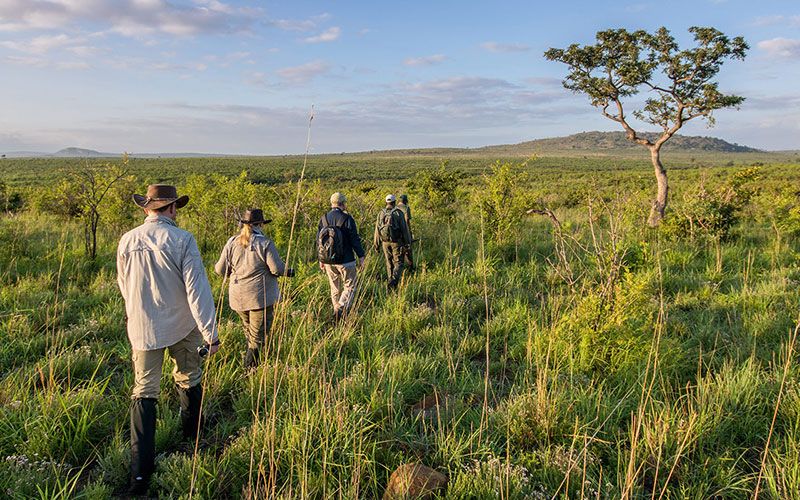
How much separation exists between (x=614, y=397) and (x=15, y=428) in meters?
4.41

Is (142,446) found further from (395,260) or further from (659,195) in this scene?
(659,195)

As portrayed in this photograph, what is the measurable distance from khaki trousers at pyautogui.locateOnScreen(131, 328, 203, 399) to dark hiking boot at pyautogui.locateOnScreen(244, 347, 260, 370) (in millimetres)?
1066

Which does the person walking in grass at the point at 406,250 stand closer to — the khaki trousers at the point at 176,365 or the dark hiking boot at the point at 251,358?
the dark hiking boot at the point at 251,358

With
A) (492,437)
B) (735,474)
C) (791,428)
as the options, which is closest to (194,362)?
(492,437)

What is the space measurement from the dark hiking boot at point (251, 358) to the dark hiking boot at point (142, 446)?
143 cm

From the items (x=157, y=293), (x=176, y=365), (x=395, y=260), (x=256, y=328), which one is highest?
(x=157, y=293)

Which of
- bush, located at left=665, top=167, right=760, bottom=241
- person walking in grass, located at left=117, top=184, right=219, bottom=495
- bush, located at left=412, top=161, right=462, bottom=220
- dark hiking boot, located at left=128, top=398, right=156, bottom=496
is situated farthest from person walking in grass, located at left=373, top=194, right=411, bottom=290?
bush, located at left=665, top=167, right=760, bottom=241

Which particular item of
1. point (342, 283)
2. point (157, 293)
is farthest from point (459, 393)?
point (342, 283)

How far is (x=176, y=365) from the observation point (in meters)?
3.31

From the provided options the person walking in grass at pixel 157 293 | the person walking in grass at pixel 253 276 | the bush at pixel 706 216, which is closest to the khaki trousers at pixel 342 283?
the person walking in grass at pixel 253 276

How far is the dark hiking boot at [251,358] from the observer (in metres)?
4.43

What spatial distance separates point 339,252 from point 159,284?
2.99 meters

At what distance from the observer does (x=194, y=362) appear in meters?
3.32

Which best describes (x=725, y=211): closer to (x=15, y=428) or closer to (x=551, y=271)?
(x=551, y=271)
